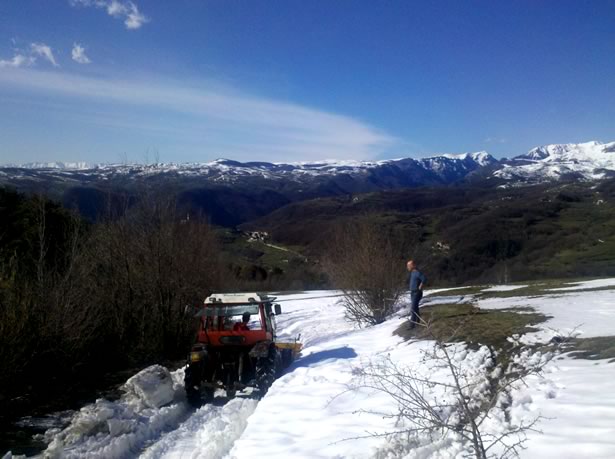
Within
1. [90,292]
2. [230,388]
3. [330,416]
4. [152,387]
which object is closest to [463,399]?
[330,416]

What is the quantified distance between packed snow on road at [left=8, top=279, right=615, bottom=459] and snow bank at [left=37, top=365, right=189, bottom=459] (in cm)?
2

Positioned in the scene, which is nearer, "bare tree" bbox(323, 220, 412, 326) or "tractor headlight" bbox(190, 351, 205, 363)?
"tractor headlight" bbox(190, 351, 205, 363)

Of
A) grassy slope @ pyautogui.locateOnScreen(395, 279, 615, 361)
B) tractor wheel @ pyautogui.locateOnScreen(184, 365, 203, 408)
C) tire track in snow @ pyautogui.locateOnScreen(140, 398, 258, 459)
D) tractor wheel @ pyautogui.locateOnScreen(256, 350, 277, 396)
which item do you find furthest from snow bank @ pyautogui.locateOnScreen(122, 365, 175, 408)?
grassy slope @ pyautogui.locateOnScreen(395, 279, 615, 361)

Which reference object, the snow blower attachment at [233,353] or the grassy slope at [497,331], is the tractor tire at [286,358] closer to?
the snow blower attachment at [233,353]

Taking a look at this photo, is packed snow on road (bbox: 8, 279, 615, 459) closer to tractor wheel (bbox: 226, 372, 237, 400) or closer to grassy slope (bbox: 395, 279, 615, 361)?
tractor wheel (bbox: 226, 372, 237, 400)

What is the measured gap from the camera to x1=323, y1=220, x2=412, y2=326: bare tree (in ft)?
60.4

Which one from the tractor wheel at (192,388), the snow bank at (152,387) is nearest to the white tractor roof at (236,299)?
the tractor wheel at (192,388)

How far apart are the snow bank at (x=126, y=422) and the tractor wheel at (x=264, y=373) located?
4.58ft

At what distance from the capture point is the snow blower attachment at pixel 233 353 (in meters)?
9.52

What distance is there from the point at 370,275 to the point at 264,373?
938 centimetres

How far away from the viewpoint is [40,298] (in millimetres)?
10711

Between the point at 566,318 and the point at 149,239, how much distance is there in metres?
11.0

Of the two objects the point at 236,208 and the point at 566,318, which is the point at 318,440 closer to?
the point at 566,318

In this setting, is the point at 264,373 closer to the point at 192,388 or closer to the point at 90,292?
the point at 192,388
